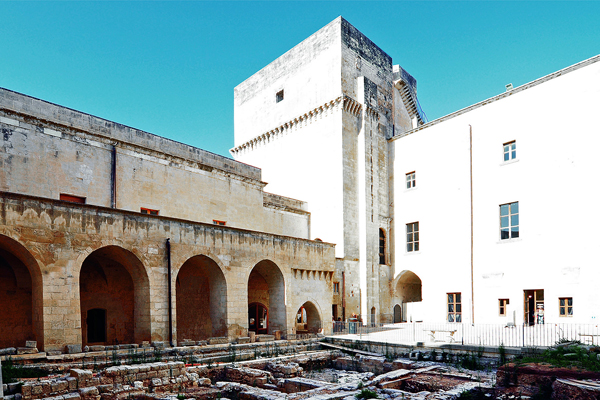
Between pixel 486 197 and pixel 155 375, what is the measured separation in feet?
70.2

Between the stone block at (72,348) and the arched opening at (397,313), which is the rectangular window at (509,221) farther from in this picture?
the stone block at (72,348)

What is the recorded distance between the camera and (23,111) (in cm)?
1848

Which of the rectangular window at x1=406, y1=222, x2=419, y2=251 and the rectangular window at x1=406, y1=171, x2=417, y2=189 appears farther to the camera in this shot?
the rectangular window at x1=406, y1=171, x2=417, y2=189

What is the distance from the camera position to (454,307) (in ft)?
91.9

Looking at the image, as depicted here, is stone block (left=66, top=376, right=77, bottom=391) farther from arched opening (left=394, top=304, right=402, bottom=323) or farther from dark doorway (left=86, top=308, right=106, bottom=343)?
arched opening (left=394, top=304, right=402, bottom=323)

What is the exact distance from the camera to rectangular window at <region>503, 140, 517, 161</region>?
2628 centimetres

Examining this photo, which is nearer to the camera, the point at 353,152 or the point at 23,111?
the point at 23,111

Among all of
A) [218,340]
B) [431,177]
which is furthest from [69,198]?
[431,177]

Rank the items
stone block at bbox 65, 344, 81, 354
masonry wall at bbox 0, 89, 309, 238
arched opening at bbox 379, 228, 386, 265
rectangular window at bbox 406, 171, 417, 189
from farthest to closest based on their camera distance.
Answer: arched opening at bbox 379, 228, 386, 265 → rectangular window at bbox 406, 171, 417, 189 → masonry wall at bbox 0, 89, 309, 238 → stone block at bbox 65, 344, 81, 354

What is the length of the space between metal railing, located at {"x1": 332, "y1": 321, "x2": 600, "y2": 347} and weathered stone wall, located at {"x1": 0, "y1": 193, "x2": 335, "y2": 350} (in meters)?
3.52

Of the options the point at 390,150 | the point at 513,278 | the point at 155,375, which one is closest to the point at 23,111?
the point at 155,375

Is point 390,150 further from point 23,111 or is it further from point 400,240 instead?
point 23,111

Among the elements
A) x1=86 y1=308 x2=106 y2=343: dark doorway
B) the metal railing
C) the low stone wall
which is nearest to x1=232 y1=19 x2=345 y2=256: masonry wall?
the metal railing

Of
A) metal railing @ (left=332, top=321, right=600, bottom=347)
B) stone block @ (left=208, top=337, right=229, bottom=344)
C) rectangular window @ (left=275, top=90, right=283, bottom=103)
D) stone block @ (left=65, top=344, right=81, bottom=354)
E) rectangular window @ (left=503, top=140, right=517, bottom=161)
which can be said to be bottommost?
metal railing @ (left=332, top=321, right=600, bottom=347)
